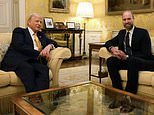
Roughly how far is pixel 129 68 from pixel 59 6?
12.7 feet

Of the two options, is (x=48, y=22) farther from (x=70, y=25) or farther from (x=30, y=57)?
(x=30, y=57)

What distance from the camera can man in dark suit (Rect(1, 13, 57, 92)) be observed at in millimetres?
2260

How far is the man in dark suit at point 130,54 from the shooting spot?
241cm

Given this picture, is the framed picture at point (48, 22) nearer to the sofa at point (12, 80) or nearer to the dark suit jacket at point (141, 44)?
the sofa at point (12, 80)

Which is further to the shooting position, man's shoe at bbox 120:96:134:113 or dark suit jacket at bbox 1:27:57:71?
dark suit jacket at bbox 1:27:57:71

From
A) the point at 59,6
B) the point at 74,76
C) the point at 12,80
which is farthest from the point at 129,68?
the point at 59,6

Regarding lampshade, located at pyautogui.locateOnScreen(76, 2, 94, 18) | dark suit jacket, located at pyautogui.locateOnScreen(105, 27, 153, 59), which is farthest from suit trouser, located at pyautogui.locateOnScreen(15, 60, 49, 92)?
lampshade, located at pyautogui.locateOnScreen(76, 2, 94, 18)

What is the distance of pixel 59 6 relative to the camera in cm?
580

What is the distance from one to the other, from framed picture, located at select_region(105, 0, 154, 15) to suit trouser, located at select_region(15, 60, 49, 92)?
3.47m

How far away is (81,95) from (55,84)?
2.32ft

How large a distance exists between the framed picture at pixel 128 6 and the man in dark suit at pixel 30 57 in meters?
3.00

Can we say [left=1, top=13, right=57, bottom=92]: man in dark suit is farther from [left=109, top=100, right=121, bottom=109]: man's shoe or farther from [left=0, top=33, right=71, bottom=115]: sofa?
[left=109, top=100, right=121, bottom=109]: man's shoe

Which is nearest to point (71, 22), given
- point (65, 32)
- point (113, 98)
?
point (65, 32)

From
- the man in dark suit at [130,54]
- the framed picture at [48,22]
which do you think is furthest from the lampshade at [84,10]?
the man in dark suit at [130,54]
